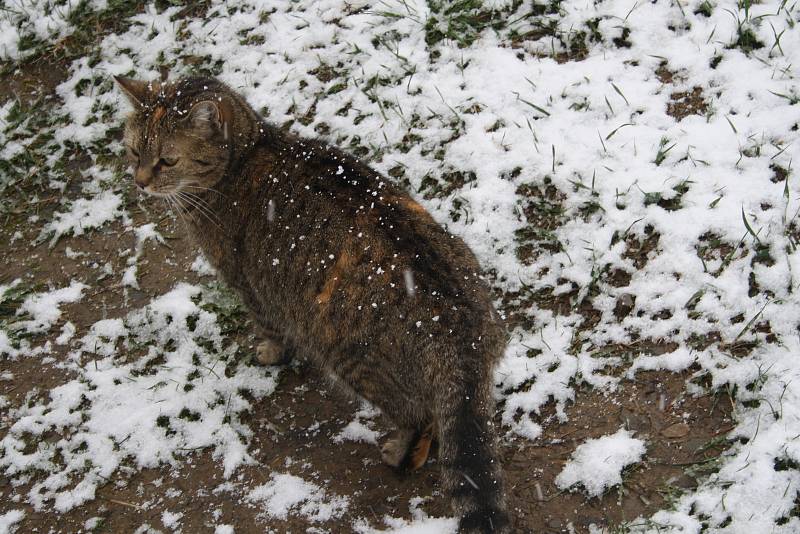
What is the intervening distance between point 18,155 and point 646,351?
4.84 meters

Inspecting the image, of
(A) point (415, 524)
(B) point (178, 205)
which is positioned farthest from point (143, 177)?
(A) point (415, 524)

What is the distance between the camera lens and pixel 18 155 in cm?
567

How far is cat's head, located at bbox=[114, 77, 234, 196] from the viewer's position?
12.2ft

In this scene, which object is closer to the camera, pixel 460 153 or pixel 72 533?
pixel 72 533

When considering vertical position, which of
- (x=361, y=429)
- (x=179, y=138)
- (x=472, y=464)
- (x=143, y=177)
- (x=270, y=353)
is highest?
(x=179, y=138)

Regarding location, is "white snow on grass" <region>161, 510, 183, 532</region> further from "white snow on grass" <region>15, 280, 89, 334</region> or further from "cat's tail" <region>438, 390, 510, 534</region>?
"white snow on grass" <region>15, 280, 89, 334</region>

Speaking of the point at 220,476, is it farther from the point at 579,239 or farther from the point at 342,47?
the point at 342,47

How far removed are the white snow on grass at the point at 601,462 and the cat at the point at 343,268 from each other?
1.81 feet

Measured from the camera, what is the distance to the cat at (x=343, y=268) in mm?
3045

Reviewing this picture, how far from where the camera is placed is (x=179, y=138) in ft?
12.2

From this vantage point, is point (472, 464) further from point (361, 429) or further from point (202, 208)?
point (202, 208)

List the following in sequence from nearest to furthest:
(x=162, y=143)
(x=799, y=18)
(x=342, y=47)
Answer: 1. (x=162, y=143)
2. (x=799, y=18)
3. (x=342, y=47)

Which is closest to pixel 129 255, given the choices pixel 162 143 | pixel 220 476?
pixel 162 143

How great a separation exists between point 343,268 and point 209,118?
1120 mm
